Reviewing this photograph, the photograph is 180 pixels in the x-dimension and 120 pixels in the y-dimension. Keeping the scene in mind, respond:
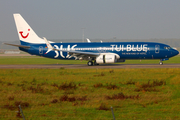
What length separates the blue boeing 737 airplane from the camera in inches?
1719

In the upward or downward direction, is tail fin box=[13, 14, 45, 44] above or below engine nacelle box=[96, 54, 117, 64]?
above

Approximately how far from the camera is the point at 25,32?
160ft

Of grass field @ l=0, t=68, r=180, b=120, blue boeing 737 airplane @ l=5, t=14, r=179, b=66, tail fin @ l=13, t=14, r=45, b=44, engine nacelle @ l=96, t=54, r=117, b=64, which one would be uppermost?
tail fin @ l=13, t=14, r=45, b=44

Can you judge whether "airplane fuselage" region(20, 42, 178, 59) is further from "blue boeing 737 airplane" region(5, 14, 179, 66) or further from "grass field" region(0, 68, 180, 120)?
"grass field" region(0, 68, 180, 120)

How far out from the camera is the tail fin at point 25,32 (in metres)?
48.6

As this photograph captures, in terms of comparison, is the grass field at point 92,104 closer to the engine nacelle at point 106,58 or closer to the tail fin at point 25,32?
the engine nacelle at point 106,58

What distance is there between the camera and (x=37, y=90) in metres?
18.6

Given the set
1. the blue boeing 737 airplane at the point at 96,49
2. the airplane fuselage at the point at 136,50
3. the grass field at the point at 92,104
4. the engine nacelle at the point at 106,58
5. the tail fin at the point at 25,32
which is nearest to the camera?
the grass field at the point at 92,104

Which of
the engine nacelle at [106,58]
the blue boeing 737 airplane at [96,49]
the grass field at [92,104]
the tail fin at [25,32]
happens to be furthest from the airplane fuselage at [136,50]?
the grass field at [92,104]

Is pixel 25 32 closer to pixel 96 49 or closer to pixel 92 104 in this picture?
pixel 96 49

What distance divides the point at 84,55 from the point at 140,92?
26.9 meters

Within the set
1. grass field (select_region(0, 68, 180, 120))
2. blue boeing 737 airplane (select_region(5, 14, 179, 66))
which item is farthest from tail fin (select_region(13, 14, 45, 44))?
grass field (select_region(0, 68, 180, 120))

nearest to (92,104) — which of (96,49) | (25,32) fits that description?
(96,49)

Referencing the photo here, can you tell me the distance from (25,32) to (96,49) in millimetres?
15435
